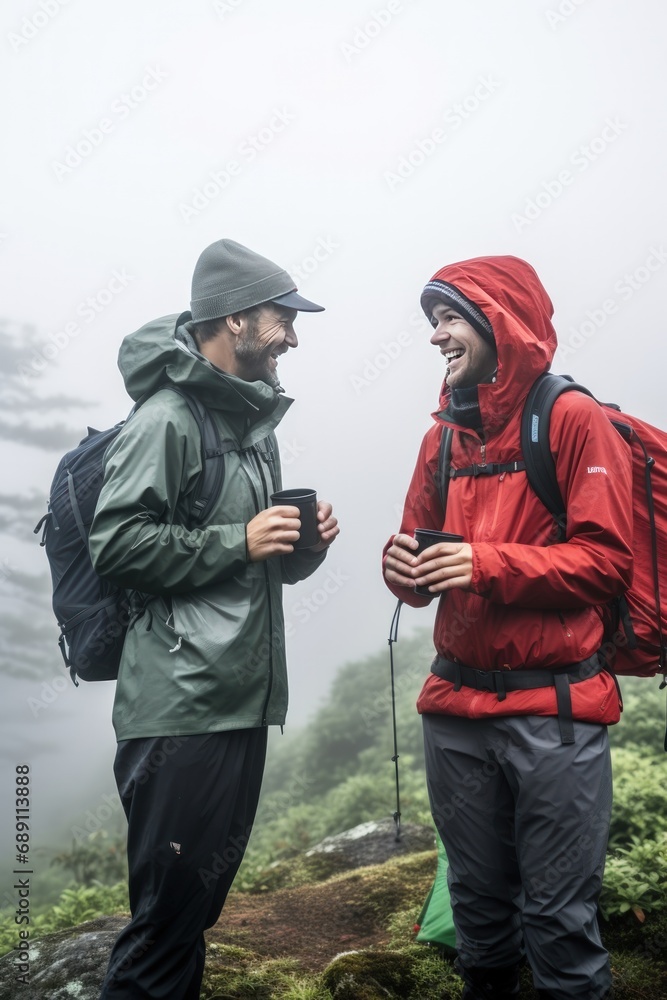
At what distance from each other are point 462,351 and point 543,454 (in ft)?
2.14

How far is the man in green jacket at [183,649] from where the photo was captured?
316cm

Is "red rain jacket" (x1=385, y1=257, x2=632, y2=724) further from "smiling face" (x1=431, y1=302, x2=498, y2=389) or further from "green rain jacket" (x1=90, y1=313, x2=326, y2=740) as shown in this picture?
"green rain jacket" (x1=90, y1=313, x2=326, y2=740)

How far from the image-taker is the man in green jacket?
10.4ft

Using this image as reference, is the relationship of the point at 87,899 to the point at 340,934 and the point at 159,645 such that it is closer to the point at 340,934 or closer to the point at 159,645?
the point at 340,934

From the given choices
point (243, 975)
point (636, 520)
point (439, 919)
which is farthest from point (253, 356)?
point (439, 919)

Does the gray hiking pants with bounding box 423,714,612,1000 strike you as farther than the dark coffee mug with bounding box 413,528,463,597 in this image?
No

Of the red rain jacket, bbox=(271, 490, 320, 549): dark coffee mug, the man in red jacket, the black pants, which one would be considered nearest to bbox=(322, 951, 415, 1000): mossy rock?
the man in red jacket

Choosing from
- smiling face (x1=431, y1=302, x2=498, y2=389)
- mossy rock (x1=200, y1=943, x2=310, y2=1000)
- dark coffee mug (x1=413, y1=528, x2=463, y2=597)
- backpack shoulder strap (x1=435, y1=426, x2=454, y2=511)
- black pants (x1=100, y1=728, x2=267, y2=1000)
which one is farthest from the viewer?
mossy rock (x1=200, y1=943, x2=310, y2=1000)

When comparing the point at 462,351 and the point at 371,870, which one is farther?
the point at 371,870

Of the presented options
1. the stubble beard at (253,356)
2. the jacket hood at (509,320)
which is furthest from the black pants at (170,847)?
the jacket hood at (509,320)

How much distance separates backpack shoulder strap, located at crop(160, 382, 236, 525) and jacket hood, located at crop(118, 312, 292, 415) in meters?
0.06

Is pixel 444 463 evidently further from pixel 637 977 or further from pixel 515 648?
pixel 637 977

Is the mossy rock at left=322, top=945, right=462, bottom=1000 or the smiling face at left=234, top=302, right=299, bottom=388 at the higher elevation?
the smiling face at left=234, top=302, right=299, bottom=388

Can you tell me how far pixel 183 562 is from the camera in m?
3.17
